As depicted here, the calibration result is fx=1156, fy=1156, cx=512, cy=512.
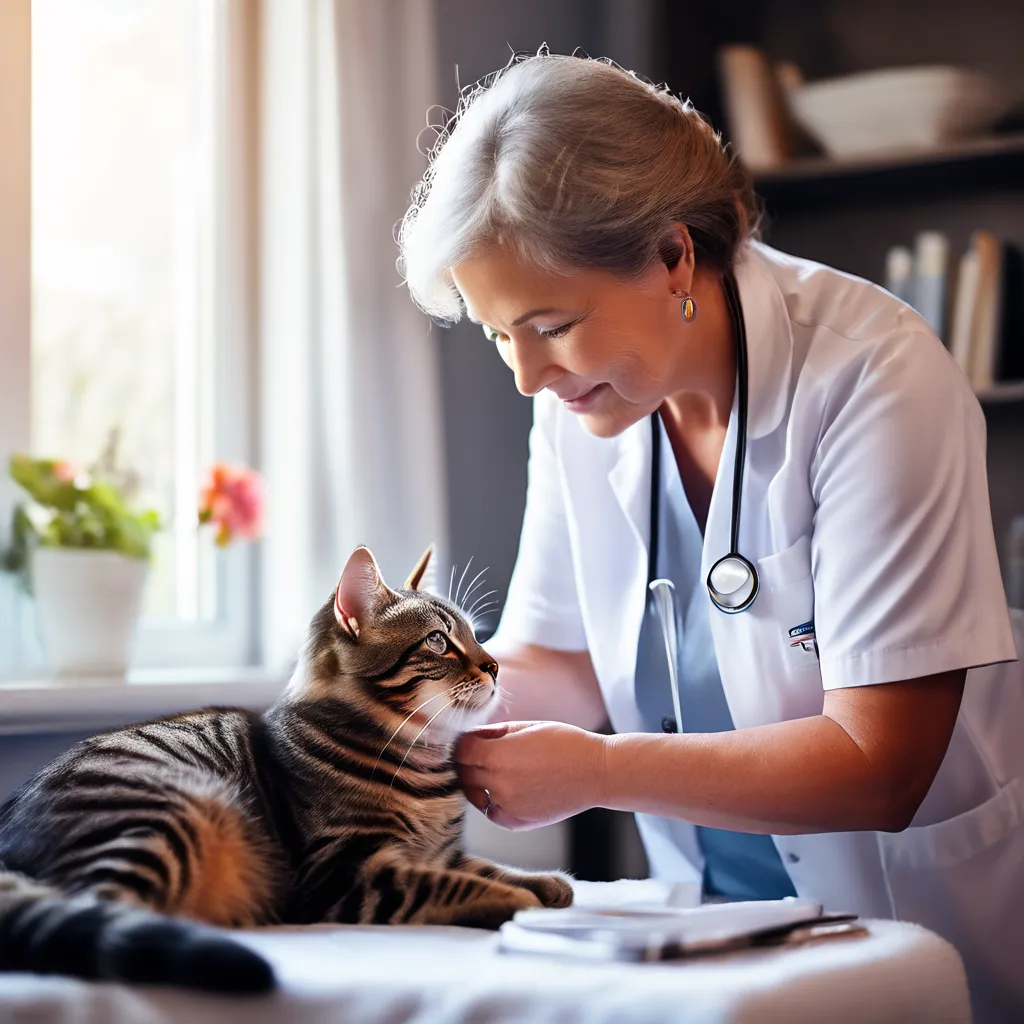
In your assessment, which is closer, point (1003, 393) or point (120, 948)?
point (120, 948)

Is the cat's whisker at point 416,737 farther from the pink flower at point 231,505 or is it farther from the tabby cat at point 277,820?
the pink flower at point 231,505

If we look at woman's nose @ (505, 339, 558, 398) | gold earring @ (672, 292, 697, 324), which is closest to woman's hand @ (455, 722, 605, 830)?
woman's nose @ (505, 339, 558, 398)

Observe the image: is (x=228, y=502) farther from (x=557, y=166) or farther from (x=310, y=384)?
(x=557, y=166)

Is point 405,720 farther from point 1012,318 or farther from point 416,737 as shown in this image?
point 1012,318

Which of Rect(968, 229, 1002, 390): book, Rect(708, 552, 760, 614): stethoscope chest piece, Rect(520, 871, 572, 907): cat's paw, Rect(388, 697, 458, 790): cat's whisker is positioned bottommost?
Rect(520, 871, 572, 907): cat's paw

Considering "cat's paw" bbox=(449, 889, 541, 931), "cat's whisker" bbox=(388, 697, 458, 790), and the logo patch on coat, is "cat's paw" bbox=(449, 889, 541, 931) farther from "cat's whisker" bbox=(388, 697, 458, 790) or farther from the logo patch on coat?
the logo patch on coat

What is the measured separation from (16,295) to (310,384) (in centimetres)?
47

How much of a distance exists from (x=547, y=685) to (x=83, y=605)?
68 cm

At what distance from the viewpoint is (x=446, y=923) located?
2.97ft

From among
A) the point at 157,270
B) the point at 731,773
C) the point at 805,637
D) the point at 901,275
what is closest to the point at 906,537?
the point at 805,637

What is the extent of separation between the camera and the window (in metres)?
1.93

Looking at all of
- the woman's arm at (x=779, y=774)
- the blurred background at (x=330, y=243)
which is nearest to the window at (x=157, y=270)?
the blurred background at (x=330, y=243)

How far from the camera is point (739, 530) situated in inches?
47.6

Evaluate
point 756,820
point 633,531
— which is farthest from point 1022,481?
point 756,820
